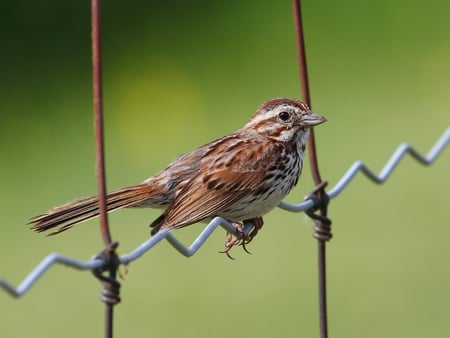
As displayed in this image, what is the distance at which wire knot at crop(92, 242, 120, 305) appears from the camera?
9.32 feet

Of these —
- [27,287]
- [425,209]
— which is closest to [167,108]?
[425,209]

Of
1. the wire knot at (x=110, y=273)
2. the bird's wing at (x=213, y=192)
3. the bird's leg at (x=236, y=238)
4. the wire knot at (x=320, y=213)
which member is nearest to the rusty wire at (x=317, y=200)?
the wire knot at (x=320, y=213)

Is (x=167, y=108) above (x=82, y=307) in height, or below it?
above

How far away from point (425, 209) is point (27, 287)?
426 centimetres

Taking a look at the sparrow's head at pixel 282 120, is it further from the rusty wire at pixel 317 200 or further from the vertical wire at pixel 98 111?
the vertical wire at pixel 98 111

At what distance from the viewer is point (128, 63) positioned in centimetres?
771

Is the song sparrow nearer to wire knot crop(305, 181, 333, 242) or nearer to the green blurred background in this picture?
wire knot crop(305, 181, 333, 242)

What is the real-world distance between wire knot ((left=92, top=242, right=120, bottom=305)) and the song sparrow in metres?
1.07

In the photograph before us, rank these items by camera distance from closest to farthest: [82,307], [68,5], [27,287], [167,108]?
[27,287], [82,307], [167,108], [68,5]

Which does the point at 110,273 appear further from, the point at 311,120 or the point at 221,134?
the point at 221,134

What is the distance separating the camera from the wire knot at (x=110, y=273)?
2.84 meters

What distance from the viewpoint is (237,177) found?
4.12 meters

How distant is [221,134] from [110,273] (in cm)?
406

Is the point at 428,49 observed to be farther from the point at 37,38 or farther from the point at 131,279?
the point at 131,279
